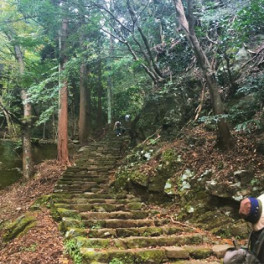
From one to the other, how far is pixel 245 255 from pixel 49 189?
785cm

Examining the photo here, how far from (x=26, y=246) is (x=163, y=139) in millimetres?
5456

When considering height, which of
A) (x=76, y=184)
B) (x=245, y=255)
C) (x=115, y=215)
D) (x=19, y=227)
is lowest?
(x=19, y=227)

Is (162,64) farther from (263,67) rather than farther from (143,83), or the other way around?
(263,67)

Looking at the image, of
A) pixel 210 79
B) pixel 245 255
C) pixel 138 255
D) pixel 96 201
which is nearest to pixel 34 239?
pixel 96 201

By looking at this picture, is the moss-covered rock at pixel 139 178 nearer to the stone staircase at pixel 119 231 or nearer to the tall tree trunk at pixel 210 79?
the stone staircase at pixel 119 231

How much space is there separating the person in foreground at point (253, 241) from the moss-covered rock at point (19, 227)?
488 cm

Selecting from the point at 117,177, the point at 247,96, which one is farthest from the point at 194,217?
the point at 247,96

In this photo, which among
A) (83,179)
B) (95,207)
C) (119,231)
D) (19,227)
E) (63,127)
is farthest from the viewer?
(63,127)

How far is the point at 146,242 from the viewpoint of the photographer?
208 inches

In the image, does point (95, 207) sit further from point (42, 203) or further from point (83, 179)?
point (83, 179)

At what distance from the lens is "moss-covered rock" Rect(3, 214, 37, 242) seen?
645 centimetres

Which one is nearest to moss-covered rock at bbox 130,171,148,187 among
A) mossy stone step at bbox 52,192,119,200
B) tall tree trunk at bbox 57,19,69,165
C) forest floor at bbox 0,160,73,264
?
mossy stone step at bbox 52,192,119,200

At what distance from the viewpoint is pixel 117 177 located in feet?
29.5

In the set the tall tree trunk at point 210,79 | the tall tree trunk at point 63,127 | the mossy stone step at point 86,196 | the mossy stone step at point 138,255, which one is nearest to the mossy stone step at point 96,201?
the mossy stone step at point 86,196
